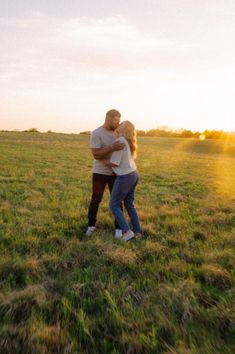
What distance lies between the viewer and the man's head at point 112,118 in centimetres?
538

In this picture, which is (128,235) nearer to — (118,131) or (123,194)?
(123,194)

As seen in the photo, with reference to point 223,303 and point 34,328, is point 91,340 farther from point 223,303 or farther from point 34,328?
point 223,303

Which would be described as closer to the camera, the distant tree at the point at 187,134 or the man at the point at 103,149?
the man at the point at 103,149

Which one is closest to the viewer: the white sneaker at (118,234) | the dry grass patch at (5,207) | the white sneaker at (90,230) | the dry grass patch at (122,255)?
the dry grass patch at (122,255)

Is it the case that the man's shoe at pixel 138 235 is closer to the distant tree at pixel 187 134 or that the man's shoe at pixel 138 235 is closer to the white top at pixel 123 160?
the white top at pixel 123 160

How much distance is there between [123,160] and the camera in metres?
5.32

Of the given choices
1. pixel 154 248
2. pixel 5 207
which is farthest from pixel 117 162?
pixel 5 207

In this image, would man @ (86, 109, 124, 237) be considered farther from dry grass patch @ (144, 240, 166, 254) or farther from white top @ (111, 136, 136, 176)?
dry grass patch @ (144, 240, 166, 254)

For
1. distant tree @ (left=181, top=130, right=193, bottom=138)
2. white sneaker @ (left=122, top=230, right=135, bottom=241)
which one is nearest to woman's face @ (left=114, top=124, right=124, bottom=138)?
white sneaker @ (left=122, top=230, right=135, bottom=241)

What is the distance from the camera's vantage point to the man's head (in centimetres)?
538

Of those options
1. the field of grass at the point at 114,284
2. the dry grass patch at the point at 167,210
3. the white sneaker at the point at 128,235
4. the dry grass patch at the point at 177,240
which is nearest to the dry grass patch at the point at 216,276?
the field of grass at the point at 114,284

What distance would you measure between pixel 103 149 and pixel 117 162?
0.34 metres

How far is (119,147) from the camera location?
203 inches

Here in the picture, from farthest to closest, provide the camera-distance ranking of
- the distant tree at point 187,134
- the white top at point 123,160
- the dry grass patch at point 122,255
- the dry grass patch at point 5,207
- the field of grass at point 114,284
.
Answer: the distant tree at point 187,134 < the dry grass patch at point 5,207 < the white top at point 123,160 < the dry grass patch at point 122,255 < the field of grass at point 114,284
